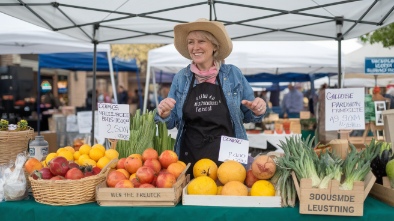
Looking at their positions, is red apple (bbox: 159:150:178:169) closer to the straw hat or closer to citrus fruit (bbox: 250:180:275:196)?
citrus fruit (bbox: 250:180:275:196)

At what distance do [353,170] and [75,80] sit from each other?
22.5 m

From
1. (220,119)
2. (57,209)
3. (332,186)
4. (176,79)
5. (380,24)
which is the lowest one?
(57,209)

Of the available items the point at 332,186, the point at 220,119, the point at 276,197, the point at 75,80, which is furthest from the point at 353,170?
the point at 75,80

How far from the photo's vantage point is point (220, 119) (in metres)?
2.81

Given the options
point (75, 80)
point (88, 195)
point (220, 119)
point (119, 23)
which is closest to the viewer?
point (88, 195)

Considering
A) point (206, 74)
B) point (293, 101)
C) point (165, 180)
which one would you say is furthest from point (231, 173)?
point (293, 101)

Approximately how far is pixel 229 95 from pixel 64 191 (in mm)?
1295

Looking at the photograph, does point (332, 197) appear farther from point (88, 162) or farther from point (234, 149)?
point (88, 162)

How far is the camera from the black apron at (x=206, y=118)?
281 centimetres

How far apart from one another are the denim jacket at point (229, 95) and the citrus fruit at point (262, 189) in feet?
2.55

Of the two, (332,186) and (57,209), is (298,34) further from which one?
(57,209)

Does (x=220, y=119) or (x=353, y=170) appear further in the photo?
(x=220, y=119)

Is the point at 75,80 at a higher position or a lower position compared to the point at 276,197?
higher

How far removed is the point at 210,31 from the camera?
9.24ft
